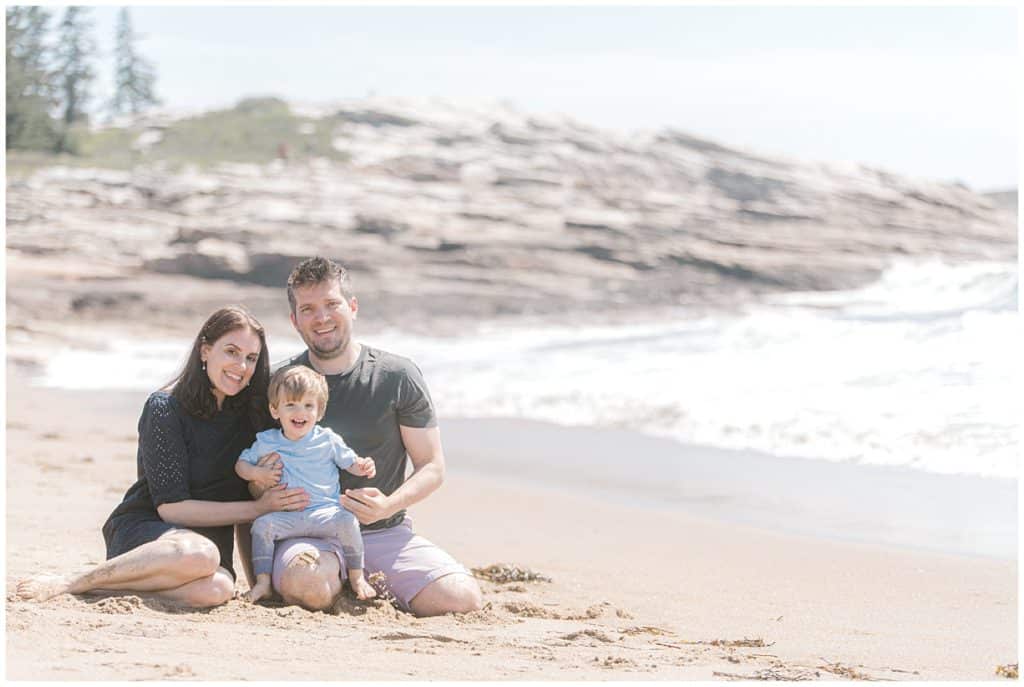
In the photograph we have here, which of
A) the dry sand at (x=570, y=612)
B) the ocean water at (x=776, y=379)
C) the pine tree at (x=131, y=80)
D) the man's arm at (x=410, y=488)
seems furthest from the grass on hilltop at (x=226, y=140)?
the man's arm at (x=410, y=488)

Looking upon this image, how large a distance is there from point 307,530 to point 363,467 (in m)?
0.34

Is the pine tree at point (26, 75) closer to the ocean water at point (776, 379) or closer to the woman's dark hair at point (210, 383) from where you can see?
the ocean water at point (776, 379)

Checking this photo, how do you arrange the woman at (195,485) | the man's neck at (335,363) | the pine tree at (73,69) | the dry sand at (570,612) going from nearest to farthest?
the dry sand at (570,612)
the woman at (195,485)
the man's neck at (335,363)
the pine tree at (73,69)

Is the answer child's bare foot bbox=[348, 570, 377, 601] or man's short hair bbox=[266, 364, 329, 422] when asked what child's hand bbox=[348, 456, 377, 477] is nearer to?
man's short hair bbox=[266, 364, 329, 422]

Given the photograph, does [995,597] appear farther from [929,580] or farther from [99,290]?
[99,290]

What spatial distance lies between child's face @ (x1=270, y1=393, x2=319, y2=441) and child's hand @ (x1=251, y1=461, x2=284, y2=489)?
14 cm

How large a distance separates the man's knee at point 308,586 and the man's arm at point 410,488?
281 mm

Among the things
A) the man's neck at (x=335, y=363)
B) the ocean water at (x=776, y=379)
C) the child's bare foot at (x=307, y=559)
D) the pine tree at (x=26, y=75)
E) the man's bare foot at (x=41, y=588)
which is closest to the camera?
the man's bare foot at (x=41, y=588)

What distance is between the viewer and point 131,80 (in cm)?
2895

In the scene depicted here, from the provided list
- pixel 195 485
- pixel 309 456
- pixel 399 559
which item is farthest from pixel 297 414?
pixel 399 559

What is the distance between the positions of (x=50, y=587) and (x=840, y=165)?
38.5m

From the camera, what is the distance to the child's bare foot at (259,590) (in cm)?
501

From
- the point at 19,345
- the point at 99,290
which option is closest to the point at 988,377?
the point at 19,345

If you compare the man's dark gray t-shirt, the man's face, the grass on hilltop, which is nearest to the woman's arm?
the man's dark gray t-shirt
